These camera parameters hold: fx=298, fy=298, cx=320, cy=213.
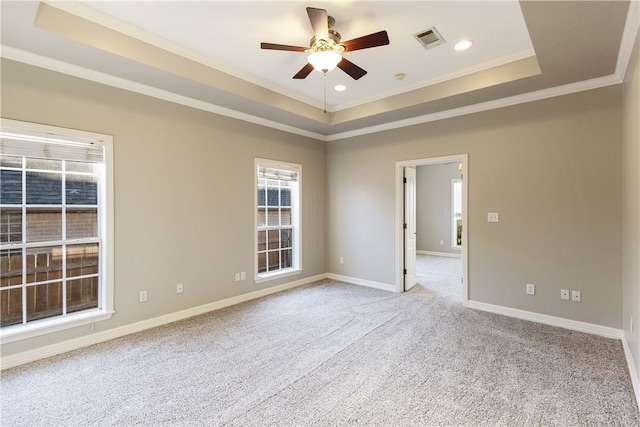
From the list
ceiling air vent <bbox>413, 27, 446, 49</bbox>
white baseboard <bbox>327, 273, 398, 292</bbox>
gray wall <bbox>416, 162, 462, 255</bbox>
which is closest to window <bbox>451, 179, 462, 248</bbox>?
gray wall <bbox>416, 162, 462, 255</bbox>

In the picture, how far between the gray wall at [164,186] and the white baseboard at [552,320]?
3.26m

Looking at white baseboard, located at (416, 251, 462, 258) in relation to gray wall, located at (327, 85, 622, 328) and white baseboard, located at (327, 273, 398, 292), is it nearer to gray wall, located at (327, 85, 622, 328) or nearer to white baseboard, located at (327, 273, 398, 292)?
white baseboard, located at (327, 273, 398, 292)

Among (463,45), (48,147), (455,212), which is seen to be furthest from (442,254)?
(48,147)

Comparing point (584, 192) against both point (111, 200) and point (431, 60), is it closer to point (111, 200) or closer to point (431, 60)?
point (431, 60)

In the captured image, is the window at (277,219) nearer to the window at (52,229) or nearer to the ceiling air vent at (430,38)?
the window at (52,229)

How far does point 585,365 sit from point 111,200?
4.79 meters

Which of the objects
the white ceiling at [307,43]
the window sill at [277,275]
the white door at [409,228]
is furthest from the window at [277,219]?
the white door at [409,228]

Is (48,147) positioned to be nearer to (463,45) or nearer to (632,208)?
(463,45)

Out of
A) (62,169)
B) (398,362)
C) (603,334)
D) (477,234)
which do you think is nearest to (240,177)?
(62,169)

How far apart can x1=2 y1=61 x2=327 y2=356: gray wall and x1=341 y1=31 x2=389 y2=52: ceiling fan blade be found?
234 centimetres

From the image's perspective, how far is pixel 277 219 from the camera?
16.7ft

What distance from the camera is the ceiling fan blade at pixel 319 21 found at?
2.10 m

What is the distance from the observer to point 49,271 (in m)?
2.95

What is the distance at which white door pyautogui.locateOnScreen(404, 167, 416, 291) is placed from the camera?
4.98 metres
